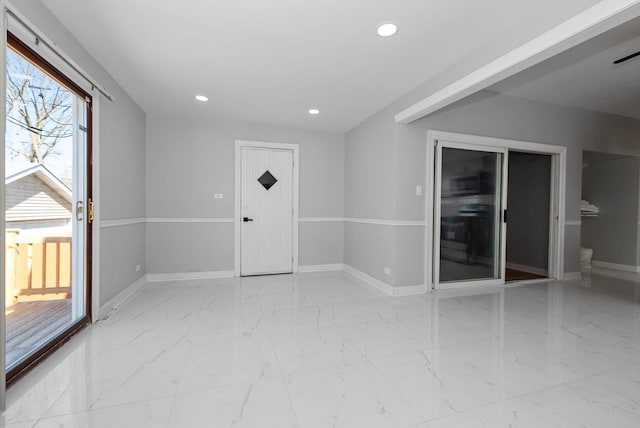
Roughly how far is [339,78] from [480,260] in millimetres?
3243

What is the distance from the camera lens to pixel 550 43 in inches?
71.4

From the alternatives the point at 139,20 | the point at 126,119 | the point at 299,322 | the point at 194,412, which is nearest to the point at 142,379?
the point at 194,412

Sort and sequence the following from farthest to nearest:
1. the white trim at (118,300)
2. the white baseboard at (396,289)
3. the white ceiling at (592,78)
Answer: the white baseboard at (396,289) < the white trim at (118,300) < the white ceiling at (592,78)

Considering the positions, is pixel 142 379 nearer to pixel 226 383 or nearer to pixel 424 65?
pixel 226 383

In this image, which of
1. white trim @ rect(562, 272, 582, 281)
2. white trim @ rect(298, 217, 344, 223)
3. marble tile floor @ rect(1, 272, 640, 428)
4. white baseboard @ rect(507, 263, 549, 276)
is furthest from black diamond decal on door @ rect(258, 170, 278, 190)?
white trim @ rect(562, 272, 582, 281)

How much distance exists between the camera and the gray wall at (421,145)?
11.6 ft

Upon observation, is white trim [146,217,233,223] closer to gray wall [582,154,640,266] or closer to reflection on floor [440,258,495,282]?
reflection on floor [440,258,495,282]

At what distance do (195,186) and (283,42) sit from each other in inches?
109

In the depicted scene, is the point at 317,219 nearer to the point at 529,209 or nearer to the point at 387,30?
the point at 387,30

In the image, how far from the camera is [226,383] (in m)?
1.70

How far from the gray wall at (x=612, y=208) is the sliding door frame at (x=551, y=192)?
136 cm

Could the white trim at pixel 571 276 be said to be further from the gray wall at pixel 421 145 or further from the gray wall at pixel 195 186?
the gray wall at pixel 195 186

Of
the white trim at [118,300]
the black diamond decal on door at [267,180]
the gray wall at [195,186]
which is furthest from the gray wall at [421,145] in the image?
the white trim at [118,300]

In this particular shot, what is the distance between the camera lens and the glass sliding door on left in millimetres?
1812
